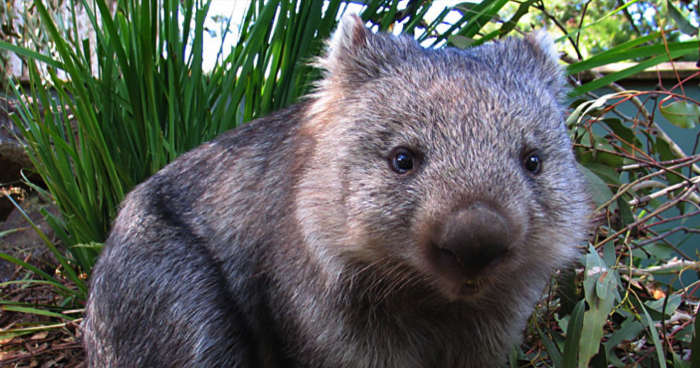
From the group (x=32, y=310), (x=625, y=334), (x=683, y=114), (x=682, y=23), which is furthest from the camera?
(x=682, y=23)

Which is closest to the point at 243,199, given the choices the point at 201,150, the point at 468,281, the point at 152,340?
the point at 201,150

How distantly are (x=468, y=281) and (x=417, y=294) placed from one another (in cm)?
44

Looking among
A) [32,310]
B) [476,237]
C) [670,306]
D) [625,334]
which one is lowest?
[32,310]

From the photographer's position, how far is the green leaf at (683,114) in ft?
10.3

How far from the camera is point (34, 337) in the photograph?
142 inches

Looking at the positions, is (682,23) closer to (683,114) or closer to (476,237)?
(683,114)

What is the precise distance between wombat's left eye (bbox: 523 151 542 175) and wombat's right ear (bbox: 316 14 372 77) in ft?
2.57

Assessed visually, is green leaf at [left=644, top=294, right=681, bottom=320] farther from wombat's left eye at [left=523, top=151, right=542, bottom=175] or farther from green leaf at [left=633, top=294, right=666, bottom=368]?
wombat's left eye at [left=523, top=151, right=542, bottom=175]

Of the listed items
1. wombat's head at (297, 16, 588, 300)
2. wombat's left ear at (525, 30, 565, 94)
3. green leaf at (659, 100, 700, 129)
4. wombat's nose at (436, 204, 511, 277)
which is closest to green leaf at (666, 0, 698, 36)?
green leaf at (659, 100, 700, 129)

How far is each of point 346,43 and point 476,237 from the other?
1.12 meters

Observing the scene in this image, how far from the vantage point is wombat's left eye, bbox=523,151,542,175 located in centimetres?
208

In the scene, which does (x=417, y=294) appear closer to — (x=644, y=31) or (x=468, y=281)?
(x=468, y=281)

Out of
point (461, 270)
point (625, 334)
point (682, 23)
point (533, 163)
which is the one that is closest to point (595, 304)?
point (625, 334)

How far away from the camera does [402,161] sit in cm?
203
